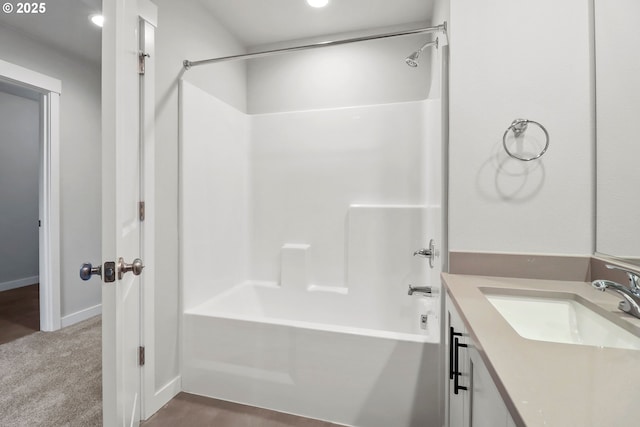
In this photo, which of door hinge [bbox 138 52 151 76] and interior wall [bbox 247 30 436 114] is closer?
door hinge [bbox 138 52 151 76]

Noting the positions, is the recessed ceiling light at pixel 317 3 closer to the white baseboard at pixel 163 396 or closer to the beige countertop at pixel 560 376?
the beige countertop at pixel 560 376

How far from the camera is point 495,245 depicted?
124cm

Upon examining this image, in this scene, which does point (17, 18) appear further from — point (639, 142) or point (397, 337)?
point (639, 142)

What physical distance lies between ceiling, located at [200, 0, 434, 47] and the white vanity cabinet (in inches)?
87.8

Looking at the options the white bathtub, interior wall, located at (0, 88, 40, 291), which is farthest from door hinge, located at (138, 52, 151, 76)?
interior wall, located at (0, 88, 40, 291)

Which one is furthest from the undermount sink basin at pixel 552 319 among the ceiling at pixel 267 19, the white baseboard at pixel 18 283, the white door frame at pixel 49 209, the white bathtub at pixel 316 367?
the white baseboard at pixel 18 283

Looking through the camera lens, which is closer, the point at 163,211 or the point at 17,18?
the point at 163,211

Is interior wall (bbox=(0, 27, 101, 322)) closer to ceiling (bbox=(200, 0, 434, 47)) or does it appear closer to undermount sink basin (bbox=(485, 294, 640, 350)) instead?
ceiling (bbox=(200, 0, 434, 47))

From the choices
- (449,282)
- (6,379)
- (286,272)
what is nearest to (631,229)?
(449,282)

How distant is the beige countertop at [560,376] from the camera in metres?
0.40

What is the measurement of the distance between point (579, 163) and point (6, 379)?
135 inches

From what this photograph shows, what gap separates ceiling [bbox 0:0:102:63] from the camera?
82.5 inches

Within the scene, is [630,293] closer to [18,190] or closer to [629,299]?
[629,299]

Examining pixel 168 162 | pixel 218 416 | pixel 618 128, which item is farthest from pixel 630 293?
pixel 168 162
